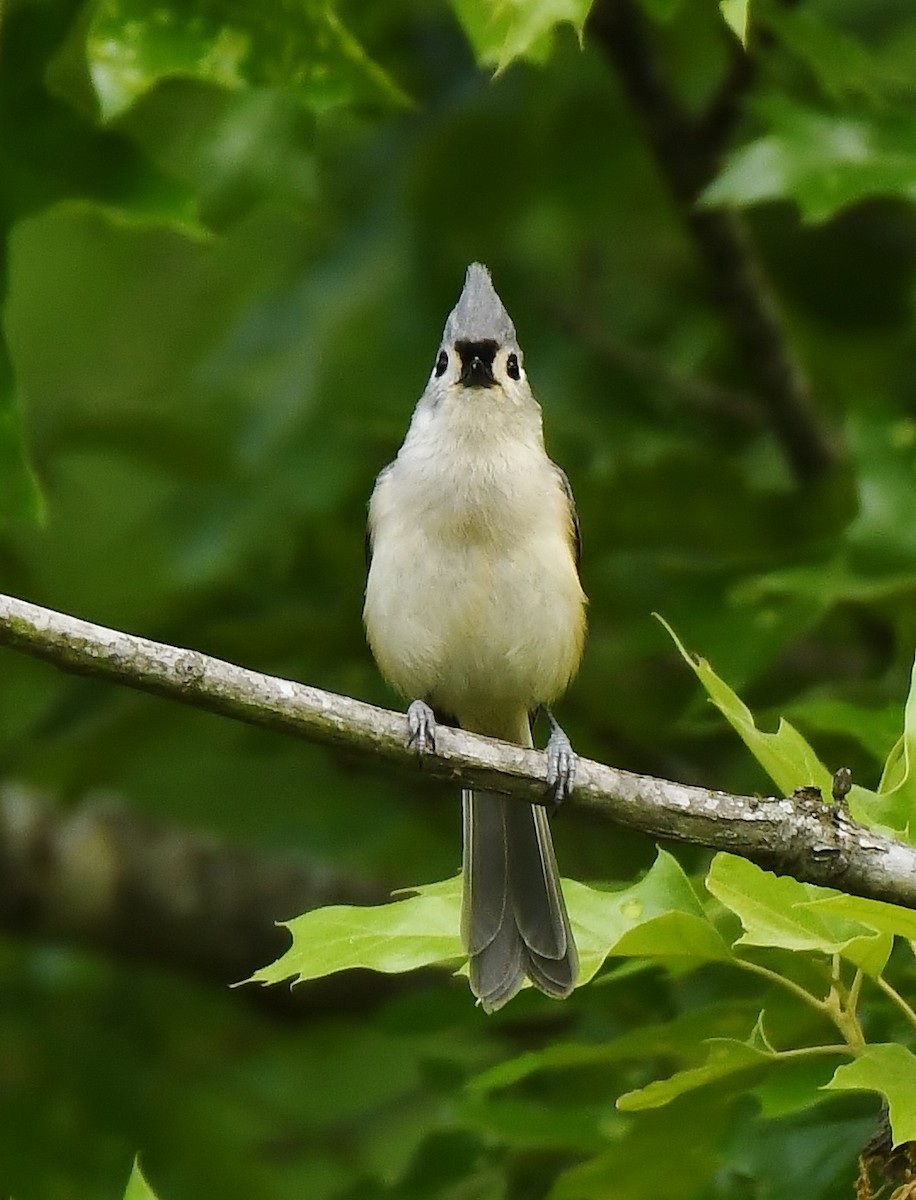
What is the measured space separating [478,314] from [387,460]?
1.14 metres

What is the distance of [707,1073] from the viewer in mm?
3043

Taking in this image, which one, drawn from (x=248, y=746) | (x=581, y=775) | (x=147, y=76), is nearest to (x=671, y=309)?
(x=248, y=746)

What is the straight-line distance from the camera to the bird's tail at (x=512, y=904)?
4.02m

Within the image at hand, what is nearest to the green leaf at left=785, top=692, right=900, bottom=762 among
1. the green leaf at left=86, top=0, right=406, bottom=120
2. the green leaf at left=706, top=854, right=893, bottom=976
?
the green leaf at left=706, top=854, right=893, bottom=976

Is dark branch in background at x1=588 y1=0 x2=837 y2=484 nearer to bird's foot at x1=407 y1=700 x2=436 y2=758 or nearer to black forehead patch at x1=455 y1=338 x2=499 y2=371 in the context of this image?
black forehead patch at x1=455 y1=338 x2=499 y2=371

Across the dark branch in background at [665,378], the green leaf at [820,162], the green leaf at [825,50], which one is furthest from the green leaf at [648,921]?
the dark branch in background at [665,378]

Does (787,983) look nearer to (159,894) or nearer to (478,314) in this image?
(478,314)

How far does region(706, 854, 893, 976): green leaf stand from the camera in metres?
2.87

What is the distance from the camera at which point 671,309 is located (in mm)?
6910

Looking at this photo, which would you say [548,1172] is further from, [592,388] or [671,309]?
[671,309]

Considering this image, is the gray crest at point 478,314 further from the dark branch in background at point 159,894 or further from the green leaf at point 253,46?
the dark branch in background at point 159,894

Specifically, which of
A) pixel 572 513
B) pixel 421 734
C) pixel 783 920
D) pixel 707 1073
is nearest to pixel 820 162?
pixel 572 513

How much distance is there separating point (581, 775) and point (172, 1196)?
312 centimetres

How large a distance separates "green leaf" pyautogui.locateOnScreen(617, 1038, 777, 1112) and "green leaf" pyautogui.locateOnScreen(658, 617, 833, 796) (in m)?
0.45
